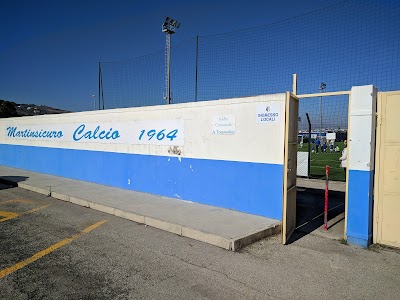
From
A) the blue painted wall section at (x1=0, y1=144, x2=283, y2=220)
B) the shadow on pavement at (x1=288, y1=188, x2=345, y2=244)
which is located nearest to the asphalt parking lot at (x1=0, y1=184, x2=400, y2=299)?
the shadow on pavement at (x1=288, y1=188, x2=345, y2=244)

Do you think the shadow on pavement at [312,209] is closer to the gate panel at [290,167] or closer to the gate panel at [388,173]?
the gate panel at [290,167]

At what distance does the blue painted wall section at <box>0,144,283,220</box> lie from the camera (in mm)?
6809

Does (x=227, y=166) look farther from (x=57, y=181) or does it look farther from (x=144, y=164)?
(x=57, y=181)

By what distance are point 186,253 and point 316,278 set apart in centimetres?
195

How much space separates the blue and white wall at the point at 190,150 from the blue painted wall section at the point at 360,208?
1391 mm

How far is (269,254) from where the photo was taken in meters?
5.04

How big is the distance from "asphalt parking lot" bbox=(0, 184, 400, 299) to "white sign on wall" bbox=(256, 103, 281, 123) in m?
2.46

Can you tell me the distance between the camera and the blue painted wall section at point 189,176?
6.81m

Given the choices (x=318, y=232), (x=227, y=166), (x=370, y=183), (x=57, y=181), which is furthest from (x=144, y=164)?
(x=370, y=183)

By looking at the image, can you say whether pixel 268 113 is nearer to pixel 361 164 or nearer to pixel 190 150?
pixel 361 164

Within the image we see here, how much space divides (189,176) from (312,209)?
341 centimetres

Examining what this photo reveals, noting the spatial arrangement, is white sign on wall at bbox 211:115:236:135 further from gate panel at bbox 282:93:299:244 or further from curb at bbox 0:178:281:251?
curb at bbox 0:178:281:251

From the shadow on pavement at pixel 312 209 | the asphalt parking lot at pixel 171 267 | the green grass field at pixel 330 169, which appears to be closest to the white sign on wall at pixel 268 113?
the shadow on pavement at pixel 312 209

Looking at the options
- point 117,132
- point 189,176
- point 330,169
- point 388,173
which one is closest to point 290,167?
point 388,173
